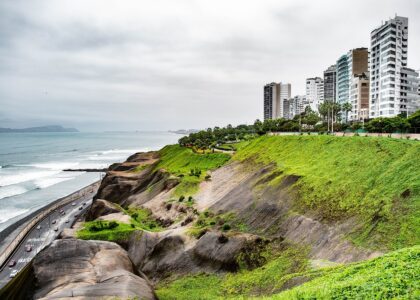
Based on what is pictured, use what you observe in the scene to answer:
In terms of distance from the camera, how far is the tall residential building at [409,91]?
124 m

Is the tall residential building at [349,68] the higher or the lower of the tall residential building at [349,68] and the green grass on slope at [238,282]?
the higher

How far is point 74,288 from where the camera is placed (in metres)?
22.9

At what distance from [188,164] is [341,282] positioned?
258 feet

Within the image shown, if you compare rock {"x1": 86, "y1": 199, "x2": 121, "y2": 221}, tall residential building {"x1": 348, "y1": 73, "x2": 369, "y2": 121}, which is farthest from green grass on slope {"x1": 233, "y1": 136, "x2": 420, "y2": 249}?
tall residential building {"x1": 348, "y1": 73, "x2": 369, "y2": 121}

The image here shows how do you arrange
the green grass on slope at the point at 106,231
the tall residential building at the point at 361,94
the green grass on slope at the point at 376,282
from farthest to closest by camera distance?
1. the tall residential building at the point at 361,94
2. the green grass on slope at the point at 106,231
3. the green grass on slope at the point at 376,282

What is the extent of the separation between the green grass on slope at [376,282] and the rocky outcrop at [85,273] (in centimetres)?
978

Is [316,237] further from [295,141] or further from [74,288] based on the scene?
[295,141]

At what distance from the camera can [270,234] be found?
41.8 m

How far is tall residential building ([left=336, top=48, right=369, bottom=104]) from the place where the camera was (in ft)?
536

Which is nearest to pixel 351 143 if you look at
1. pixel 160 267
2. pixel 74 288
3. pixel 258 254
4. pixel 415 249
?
pixel 258 254

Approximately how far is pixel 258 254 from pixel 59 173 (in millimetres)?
151174

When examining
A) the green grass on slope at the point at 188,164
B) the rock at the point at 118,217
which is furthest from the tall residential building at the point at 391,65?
the rock at the point at 118,217

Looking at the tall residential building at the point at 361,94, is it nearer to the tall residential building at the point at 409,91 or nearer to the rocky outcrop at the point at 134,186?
the tall residential building at the point at 409,91

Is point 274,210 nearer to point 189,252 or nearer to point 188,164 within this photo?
point 189,252
